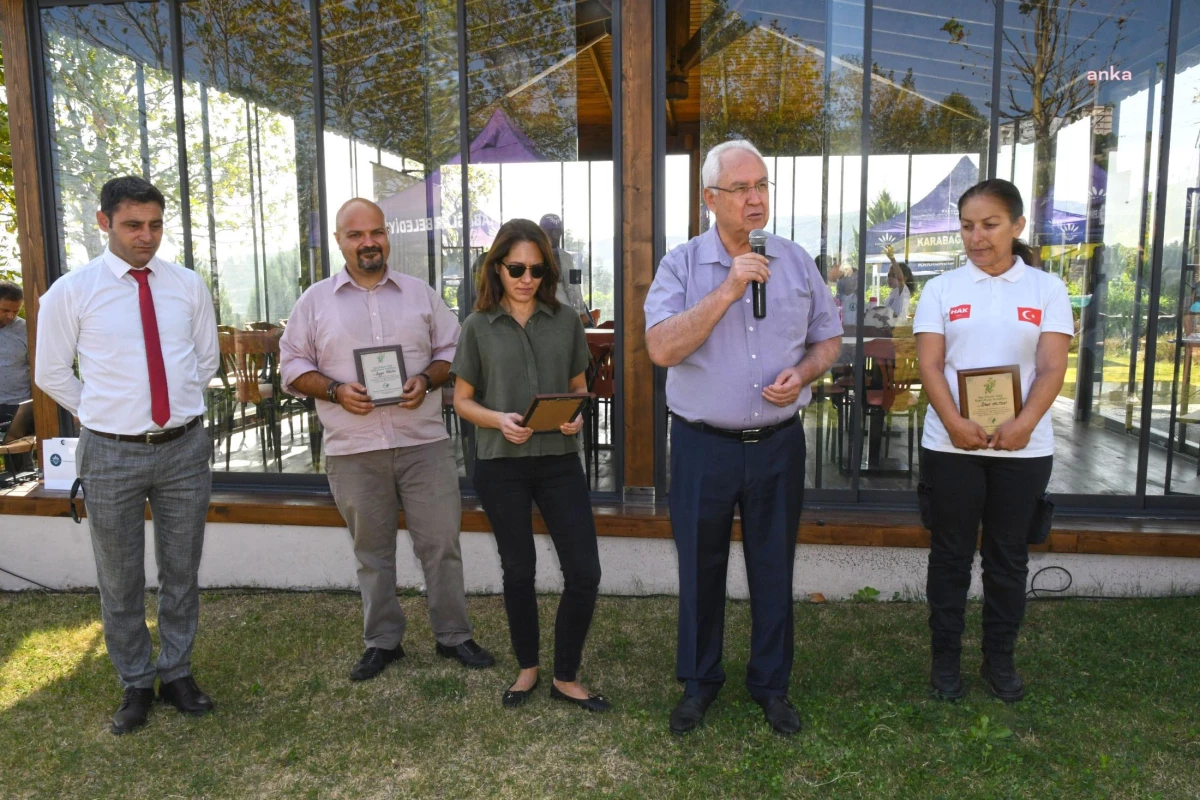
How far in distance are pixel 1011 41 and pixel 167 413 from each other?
166 inches

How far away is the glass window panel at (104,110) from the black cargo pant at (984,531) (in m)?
4.10

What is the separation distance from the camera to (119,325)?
292cm

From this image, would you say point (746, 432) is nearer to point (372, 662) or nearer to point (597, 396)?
point (372, 662)

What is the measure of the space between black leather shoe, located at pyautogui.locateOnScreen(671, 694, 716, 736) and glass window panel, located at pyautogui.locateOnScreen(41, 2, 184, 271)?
367cm

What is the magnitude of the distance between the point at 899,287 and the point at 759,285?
2.29 m

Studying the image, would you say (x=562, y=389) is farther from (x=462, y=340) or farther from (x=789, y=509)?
(x=789, y=509)

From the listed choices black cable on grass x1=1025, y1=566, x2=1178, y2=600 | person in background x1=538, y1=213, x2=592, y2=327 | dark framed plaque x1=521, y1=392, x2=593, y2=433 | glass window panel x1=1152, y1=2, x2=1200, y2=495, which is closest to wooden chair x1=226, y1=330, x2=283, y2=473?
person in background x1=538, y1=213, x2=592, y2=327

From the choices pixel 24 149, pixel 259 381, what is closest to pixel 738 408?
pixel 259 381

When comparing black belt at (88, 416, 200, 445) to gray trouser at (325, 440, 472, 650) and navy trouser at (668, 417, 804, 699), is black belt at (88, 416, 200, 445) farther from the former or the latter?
navy trouser at (668, 417, 804, 699)

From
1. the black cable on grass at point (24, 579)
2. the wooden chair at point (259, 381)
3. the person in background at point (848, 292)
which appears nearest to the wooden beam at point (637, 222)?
the person in background at point (848, 292)

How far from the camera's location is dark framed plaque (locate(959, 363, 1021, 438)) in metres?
2.79

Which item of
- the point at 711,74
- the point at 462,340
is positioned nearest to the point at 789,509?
the point at 462,340

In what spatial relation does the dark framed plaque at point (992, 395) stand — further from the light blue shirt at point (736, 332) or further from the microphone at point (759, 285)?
the microphone at point (759, 285)

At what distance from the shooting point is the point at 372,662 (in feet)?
11.1
